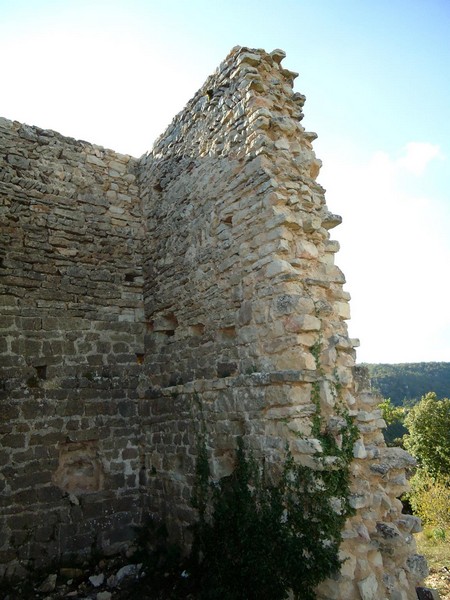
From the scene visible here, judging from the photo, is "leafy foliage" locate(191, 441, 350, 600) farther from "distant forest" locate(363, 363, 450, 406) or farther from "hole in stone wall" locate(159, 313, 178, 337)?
"distant forest" locate(363, 363, 450, 406)

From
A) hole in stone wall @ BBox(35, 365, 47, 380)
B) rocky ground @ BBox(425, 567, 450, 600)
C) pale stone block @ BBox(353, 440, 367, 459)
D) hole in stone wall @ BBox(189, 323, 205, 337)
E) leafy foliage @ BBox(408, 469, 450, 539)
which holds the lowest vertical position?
leafy foliage @ BBox(408, 469, 450, 539)

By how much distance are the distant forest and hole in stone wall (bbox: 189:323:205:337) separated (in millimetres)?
54997

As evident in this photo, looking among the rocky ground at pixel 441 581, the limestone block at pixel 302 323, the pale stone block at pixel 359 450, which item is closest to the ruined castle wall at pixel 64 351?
the limestone block at pixel 302 323

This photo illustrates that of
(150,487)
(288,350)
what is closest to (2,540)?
(150,487)

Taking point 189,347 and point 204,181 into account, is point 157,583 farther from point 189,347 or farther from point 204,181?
point 204,181

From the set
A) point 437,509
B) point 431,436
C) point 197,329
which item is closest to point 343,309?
point 197,329

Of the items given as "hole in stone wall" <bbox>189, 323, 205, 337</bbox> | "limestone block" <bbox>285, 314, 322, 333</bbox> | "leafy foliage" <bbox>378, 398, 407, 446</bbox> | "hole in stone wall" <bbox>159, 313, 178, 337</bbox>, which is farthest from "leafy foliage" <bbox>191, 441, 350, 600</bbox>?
"leafy foliage" <bbox>378, 398, 407, 446</bbox>

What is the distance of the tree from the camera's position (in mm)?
23375

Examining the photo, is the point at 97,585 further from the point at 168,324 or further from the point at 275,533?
the point at 168,324

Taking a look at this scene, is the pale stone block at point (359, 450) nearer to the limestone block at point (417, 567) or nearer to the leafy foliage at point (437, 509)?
the limestone block at point (417, 567)

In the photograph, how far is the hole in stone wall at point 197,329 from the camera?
539 cm

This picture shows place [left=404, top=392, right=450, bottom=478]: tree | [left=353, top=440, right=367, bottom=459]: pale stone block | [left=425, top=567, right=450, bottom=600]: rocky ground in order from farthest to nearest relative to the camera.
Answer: [left=404, top=392, right=450, bottom=478]: tree → [left=425, top=567, right=450, bottom=600]: rocky ground → [left=353, top=440, right=367, bottom=459]: pale stone block

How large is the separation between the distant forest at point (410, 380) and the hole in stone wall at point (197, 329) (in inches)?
2165

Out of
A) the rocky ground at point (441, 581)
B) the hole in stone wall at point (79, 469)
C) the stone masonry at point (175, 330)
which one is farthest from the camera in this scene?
the hole in stone wall at point (79, 469)
